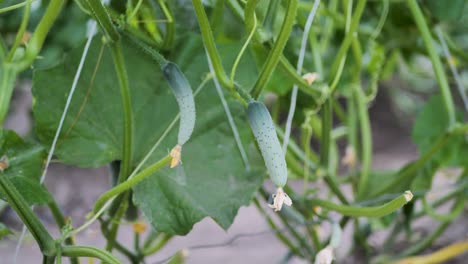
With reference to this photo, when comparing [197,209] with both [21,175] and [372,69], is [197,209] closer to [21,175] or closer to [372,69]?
[21,175]

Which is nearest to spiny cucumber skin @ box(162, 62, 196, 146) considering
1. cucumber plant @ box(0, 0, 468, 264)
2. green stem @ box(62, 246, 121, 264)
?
cucumber plant @ box(0, 0, 468, 264)

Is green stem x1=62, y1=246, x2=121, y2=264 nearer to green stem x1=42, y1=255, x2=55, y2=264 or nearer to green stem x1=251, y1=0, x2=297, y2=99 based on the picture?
green stem x1=42, y1=255, x2=55, y2=264

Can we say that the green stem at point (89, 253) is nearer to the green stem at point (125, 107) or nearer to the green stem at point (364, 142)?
the green stem at point (125, 107)

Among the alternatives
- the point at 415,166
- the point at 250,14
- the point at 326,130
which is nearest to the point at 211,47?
the point at 250,14

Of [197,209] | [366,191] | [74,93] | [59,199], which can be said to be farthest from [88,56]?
[59,199]

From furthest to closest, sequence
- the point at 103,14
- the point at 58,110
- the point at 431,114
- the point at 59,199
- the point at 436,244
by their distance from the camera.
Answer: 1. the point at 59,199
2. the point at 436,244
3. the point at 431,114
4. the point at 58,110
5. the point at 103,14

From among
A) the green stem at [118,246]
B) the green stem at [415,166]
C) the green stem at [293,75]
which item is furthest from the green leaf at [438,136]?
the green stem at [118,246]

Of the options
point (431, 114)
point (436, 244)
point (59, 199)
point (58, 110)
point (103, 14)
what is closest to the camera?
point (103, 14)

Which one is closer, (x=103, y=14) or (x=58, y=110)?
(x=103, y=14)
